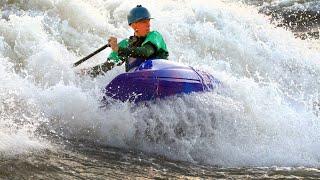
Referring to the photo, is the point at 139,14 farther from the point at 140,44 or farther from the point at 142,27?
the point at 140,44

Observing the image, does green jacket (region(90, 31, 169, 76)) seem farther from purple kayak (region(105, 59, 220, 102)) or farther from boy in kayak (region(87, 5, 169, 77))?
purple kayak (region(105, 59, 220, 102))

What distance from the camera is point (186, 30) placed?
37.1ft

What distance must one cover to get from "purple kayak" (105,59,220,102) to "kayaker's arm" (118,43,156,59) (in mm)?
222

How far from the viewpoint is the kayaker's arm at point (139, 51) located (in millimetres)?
6007

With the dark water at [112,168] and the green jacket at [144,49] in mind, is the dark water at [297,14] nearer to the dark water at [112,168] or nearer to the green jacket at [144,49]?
the green jacket at [144,49]

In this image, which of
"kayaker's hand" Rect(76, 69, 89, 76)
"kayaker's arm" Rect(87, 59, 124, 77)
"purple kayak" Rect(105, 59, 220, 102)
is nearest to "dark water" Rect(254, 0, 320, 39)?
"kayaker's arm" Rect(87, 59, 124, 77)

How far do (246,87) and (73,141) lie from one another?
7.75 feet

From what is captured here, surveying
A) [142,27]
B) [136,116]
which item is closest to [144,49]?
[142,27]

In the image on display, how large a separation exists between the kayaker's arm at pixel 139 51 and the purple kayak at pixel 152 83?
22cm

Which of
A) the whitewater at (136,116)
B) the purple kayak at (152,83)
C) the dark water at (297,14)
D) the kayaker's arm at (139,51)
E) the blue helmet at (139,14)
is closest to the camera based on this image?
the whitewater at (136,116)

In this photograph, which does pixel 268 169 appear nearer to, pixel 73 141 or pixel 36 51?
pixel 73 141

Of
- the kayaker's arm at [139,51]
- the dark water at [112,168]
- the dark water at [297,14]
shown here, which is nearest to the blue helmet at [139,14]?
the kayaker's arm at [139,51]

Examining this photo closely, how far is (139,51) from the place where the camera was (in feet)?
19.9

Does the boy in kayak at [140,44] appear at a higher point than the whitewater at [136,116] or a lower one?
higher
